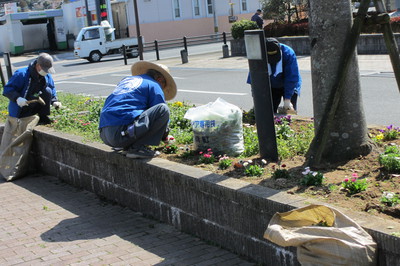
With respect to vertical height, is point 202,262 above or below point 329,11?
below

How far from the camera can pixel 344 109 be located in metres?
5.49

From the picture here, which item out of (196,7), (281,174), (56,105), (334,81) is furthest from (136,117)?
(196,7)

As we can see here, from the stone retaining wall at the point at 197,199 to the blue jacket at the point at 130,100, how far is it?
16.8 inches

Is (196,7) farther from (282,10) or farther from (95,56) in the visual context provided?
(282,10)

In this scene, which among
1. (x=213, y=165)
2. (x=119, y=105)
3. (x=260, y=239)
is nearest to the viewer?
(x=260, y=239)

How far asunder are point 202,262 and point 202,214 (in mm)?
505

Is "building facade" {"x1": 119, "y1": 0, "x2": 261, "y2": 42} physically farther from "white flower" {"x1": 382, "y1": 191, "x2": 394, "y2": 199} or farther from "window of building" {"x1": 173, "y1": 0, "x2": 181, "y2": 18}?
"white flower" {"x1": 382, "y1": 191, "x2": 394, "y2": 199}

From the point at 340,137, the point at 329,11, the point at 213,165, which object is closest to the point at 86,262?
the point at 213,165

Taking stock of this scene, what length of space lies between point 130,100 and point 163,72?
667 mm

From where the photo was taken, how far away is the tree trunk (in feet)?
17.7

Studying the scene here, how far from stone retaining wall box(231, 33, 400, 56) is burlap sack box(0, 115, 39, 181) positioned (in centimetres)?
1302

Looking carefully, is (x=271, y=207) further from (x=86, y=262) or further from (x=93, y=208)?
(x=93, y=208)

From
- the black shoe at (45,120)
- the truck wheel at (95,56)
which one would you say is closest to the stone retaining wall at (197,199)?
the black shoe at (45,120)

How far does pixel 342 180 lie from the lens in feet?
16.2
